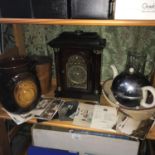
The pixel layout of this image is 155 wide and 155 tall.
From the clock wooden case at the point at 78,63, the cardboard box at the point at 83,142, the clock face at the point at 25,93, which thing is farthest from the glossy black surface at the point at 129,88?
the clock face at the point at 25,93

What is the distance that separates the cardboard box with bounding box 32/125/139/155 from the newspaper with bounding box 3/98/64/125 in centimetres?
16

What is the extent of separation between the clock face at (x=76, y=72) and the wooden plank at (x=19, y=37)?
0.40m

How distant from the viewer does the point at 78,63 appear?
3.34 feet

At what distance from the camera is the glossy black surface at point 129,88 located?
2.89 feet

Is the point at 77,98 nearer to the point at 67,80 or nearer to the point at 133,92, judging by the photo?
the point at 67,80

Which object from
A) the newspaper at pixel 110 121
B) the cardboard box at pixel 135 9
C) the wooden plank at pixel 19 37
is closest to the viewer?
the cardboard box at pixel 135 9

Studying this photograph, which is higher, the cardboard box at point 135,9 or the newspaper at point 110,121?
the cardboard box at point 135,9

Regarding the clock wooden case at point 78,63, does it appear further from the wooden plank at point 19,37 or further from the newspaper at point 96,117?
the wooden plank at point 19,37

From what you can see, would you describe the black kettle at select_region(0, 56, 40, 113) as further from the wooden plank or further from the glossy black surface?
the glossy black surface

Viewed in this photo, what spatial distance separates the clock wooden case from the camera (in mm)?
955

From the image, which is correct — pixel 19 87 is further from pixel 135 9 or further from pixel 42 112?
pixel 135 9

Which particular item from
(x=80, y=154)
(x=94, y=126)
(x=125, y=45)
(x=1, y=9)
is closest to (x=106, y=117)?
(x=94, y=126)

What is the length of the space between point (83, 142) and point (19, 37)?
752 millimetres

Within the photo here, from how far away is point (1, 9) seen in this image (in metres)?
0.88
